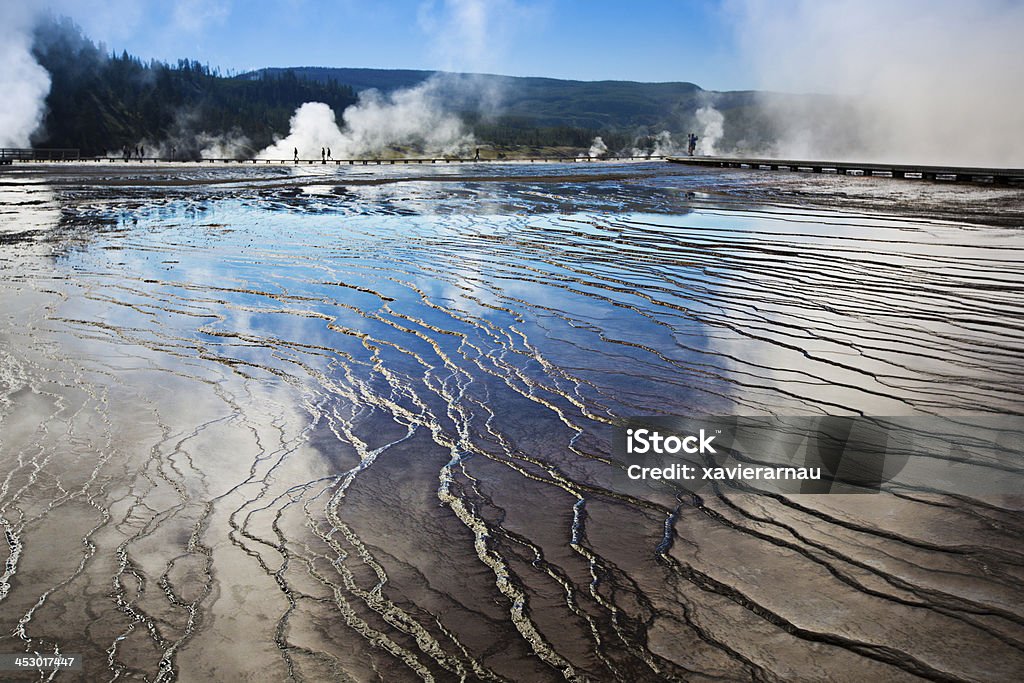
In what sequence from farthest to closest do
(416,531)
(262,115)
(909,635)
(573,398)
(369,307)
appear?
(262,115), (369,307), (573,398), (416,531), (909,635)

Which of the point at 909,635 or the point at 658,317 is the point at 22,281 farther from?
the point at 909,635

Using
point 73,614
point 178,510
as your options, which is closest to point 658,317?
point 178,510

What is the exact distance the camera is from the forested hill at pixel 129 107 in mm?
97269

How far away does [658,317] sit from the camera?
24.6 feet

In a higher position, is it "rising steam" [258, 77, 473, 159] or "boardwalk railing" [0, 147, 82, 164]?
"rising steam" [258, 77, 473, 159]

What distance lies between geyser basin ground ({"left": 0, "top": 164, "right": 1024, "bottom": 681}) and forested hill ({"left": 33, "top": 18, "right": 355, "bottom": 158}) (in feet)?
307

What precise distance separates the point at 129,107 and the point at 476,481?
125 m

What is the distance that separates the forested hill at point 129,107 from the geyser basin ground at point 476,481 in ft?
307

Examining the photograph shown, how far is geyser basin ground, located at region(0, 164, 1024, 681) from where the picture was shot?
8.89 ft

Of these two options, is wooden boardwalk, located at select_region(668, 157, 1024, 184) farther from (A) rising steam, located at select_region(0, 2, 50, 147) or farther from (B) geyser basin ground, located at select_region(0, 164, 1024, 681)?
(A) rising steam, located at select_region(0, 2, 50, 147)

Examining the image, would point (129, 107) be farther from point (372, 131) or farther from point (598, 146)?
point (598, 146)

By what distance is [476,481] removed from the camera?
13.1 ft

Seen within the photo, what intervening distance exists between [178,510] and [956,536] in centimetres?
338

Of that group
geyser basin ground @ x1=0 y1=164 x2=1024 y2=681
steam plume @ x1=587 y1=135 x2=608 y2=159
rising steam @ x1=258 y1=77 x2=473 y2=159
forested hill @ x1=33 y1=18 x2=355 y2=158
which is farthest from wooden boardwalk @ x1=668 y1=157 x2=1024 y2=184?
steam plume @ x1=587 y1=135 x2=608 y2=159
